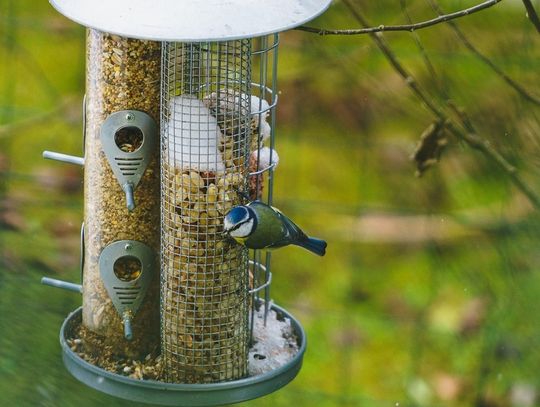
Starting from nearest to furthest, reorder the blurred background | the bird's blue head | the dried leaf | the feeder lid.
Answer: the feeder lid < the bird's blue head < the dried leaf < the blurred background

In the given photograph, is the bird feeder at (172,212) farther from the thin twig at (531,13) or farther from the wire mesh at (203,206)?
the thin twig at (531,13)

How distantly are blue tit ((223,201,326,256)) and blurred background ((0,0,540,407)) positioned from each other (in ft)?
2.15

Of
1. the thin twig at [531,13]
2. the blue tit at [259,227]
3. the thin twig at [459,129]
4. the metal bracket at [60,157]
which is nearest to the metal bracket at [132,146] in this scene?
the metal bracket at [60,157]

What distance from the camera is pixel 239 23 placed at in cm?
187

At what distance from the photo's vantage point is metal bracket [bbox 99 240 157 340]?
92.8 inches

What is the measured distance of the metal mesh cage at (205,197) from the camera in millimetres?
2184

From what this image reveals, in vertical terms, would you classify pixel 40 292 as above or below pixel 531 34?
below

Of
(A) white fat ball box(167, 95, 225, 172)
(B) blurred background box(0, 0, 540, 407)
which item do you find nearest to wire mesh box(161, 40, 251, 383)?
(A) white fat ball box(167, 95, 225, 172)

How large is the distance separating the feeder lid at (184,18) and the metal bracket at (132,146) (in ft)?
1.18

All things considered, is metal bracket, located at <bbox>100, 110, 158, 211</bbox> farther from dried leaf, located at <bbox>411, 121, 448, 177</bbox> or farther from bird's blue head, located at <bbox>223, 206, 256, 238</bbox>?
dried leaf, located at <bbox>411, 121, 448, 177</bbox>

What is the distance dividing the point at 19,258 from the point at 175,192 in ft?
4.85

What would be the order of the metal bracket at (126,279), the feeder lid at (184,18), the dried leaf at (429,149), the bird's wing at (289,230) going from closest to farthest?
the feeder lid at (184,18) → the bird's wing at (289,230) → the metal bracket at (126,279) → the dried leaf at (429,149)

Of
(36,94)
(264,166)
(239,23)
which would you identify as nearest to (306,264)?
(36,94)

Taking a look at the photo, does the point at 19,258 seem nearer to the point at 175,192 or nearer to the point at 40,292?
the point at 40,292
